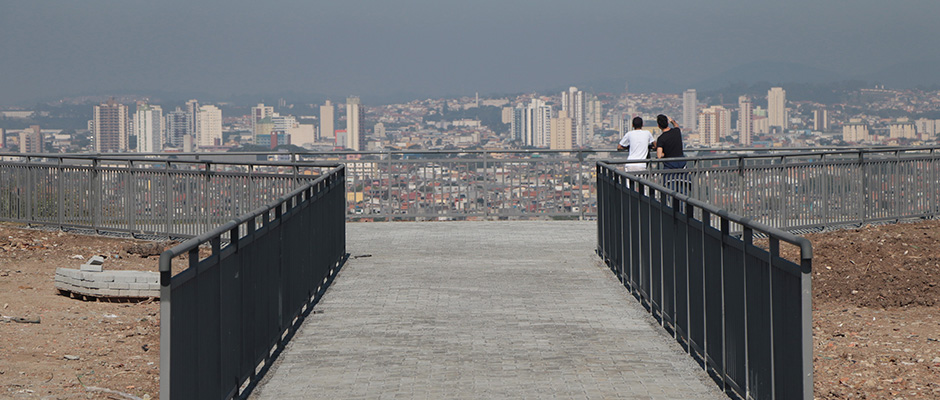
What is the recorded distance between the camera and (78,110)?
128 m

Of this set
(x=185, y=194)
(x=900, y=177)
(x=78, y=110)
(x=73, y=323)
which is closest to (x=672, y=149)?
(x=900, y=177)

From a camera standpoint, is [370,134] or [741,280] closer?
[741,280]

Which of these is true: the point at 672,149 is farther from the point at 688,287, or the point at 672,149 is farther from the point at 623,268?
the point at 688,287

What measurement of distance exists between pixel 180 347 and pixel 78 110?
12883 cm

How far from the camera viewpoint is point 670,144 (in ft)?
60.0

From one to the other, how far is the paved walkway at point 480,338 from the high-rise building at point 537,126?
98025mm

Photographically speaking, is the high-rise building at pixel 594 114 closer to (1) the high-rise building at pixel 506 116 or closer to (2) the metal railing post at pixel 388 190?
(1) the high-rise building at pixel 506 116

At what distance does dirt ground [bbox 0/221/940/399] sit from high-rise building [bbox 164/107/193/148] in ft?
314

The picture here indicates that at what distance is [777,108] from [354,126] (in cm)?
6445

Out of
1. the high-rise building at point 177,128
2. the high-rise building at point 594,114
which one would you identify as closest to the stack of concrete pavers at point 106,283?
the high-rise building at point 177,128

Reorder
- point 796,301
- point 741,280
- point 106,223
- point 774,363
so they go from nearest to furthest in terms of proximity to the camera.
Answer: point 796,301 → point 774,363 → point 741,280 → point 106,223

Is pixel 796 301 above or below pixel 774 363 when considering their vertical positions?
above

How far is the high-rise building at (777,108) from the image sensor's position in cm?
16131

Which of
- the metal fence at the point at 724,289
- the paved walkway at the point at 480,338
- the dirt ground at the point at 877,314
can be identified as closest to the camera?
the metal fence at the point at 724,289
